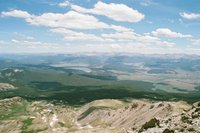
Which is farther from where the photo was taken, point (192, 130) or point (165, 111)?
point (165, 111)

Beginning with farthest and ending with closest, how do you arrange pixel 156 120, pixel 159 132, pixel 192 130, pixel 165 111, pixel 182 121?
pixel 165 111
pixel 156 120
pixel 182 121
pixel 159 132
pixel 192 130

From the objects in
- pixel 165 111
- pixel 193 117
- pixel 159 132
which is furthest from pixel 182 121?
pixel 165 111

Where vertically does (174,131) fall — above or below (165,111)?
above

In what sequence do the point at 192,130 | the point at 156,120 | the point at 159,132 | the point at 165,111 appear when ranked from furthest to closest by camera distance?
the point at 165,111, the point at 156,120, the point at 159,132, the point at 192,130

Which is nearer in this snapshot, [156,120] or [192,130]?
[192,130]

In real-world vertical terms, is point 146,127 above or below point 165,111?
above

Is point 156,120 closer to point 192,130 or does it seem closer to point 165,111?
point 192,130

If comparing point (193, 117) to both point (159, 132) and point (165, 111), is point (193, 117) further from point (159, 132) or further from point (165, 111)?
point (165, 111)

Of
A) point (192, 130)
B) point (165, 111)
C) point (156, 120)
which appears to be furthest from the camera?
point (165, 111)

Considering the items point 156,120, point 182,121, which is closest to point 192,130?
point 182,121
